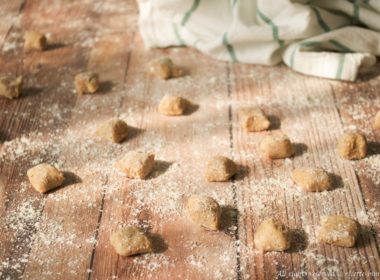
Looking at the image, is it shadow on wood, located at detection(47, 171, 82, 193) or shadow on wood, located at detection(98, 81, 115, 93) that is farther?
shadow on wood, located at detection(98, 81, 115, 93)

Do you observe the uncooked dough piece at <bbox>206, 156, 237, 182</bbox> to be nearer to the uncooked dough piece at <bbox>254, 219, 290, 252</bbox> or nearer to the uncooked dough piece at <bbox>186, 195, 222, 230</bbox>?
the uncooked dough piece at <bbox>186, 195, 222, 230</bbox>

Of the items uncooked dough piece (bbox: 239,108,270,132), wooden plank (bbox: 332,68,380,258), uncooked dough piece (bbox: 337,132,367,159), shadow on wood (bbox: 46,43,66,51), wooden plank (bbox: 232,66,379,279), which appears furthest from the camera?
shadow on wood (bbox: 46,43,66,51)

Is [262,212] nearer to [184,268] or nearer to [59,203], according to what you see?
[184,268]

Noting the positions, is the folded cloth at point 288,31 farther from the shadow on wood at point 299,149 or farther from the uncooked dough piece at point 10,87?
the uncooked dough piece at point 10,87

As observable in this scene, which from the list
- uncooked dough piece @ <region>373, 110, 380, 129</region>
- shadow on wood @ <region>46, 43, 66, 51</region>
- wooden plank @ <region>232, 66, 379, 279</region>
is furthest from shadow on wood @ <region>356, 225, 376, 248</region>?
shadow on wood @ <region>46, 43, 66, 51</region>

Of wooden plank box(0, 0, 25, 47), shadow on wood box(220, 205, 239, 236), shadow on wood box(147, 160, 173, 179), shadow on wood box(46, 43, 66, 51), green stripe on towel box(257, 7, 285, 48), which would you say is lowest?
shadow on wood box(220, 205, 239, 236)

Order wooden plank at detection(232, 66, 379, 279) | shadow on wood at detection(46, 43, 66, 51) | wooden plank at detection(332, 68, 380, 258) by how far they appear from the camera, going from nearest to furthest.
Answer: wooden plank at detection(232, 66, 379, 279) → wooden plank at detection(332, 68, 380, 258) → shadow on wood at detection(46, 43, 66, 51)

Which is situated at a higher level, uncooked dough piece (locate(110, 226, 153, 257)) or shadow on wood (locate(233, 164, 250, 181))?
uncooked dough piece (locate(110, 226, 153, 257))

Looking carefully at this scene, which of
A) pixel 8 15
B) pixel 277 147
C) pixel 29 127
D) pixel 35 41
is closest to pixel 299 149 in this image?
pixel 277 147
